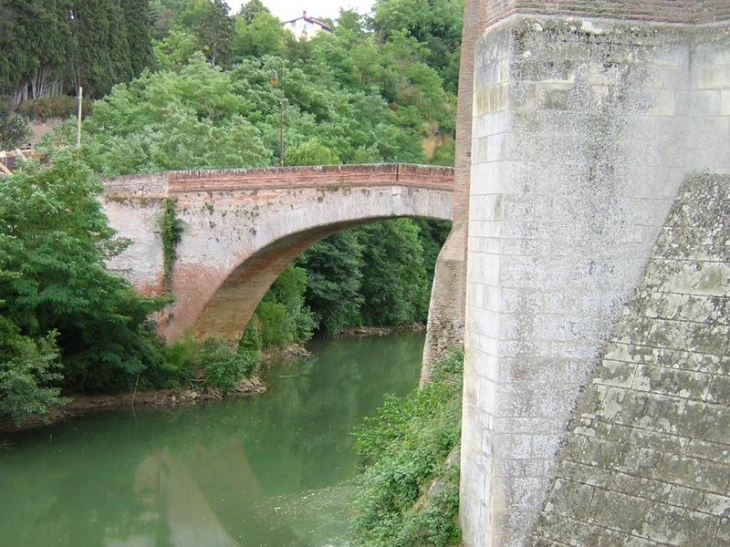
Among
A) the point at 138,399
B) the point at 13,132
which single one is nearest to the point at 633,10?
the point at 138,399

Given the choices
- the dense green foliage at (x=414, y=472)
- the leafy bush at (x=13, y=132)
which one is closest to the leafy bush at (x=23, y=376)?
the dense green foliage at (x=414, y=472)

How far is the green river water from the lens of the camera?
1055 cm

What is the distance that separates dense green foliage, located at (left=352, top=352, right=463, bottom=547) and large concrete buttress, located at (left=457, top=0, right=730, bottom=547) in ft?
3.16

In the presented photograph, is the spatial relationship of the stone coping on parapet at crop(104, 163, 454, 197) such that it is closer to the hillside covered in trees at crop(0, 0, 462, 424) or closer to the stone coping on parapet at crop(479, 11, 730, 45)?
the hillside covered in trees at crop(0, 0, 462, 424)

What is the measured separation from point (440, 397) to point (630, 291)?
14.7 feet

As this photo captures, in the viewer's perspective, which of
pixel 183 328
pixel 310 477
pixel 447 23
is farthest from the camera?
pixel 447 23

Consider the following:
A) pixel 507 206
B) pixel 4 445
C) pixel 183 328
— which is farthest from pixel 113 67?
pixel 507 206

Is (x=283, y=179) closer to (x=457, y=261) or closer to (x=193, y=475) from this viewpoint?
(x=193, y=475)

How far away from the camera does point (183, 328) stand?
55.7 ft

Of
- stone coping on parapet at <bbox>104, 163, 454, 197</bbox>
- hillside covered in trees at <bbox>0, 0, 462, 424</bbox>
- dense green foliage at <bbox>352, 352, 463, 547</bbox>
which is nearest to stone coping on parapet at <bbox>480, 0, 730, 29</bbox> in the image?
dense green foliage at <bbox>352, 352, 463, 547</bbox>

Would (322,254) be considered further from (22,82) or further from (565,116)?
(565,116)

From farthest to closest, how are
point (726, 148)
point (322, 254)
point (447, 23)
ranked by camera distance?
1. point (447, 23)
2. point (322, 254)
3. point (726, 148)

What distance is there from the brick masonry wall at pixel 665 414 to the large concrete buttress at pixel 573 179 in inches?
4.6

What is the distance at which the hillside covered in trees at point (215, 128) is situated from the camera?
14773 mm
